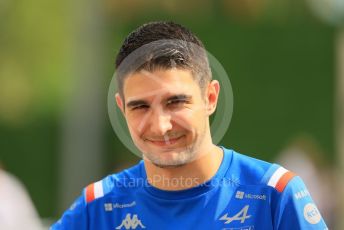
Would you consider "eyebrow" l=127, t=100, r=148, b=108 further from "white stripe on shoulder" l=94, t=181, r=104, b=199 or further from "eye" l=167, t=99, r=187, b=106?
"white stripe on shoulder" l=94, t=181, r=104, b=199

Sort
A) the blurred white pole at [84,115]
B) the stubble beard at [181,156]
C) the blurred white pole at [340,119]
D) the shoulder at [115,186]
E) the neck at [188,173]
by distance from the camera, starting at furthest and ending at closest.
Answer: the blurred white pole at [340,119] < the blurred white pole at [84,115] < the shoulder at [115,186] < the neck at [188,173] < the stubble beard at [181,156]

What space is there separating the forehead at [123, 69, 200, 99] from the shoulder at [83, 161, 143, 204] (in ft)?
1.79

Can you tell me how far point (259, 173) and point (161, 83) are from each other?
72cm

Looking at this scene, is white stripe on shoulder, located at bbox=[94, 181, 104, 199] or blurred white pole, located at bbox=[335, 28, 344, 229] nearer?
white stripe on shoulder, located at bbox=[94, 181, 104, 199]

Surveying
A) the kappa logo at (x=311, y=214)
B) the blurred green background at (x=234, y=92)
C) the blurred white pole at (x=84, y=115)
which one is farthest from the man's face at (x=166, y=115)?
the blurred white pole at (x=84, y=115)

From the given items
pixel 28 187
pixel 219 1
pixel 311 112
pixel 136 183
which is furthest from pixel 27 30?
pixel 136 183

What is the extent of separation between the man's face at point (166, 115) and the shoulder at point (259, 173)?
29 centimetres

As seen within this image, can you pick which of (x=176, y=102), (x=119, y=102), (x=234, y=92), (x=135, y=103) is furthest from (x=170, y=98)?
(x=234, y=92)

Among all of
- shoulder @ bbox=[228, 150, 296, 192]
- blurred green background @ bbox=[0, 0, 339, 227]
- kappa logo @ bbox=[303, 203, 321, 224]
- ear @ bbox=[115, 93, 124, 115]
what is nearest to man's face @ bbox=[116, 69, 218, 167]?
ear @ bbox=[115, 93, 124, 115]

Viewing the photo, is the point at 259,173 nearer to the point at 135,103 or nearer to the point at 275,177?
the point at 275,177

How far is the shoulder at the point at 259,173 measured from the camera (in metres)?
4.32

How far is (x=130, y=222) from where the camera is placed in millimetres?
4473

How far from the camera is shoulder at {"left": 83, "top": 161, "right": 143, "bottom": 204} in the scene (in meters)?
4.59

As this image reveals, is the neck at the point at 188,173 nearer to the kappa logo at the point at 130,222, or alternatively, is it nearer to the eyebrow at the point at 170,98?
the kappa logo at the point at 130,222
